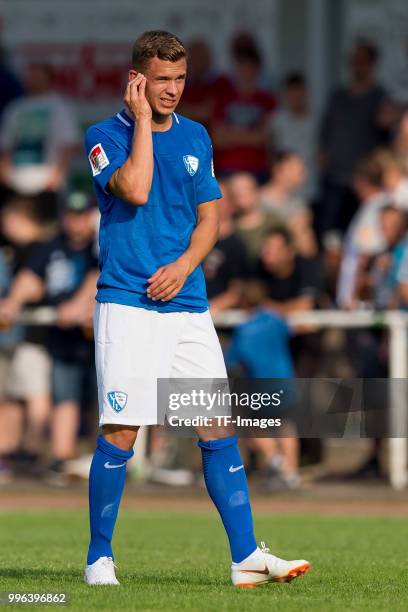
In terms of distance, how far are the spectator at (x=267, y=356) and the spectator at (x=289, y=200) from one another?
47.7 inches

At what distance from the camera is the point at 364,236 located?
46.5 ft

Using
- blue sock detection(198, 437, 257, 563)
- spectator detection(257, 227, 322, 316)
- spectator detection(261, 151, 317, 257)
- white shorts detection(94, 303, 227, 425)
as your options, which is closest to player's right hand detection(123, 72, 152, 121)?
white shorts detection(94, 303, 227, 425)

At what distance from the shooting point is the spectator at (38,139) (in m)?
16.4

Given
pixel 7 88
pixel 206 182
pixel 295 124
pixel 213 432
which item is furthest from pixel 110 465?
pixel 7 88

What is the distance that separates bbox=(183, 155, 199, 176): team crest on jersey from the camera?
22.7ft

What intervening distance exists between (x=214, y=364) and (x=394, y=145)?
27.4 feet

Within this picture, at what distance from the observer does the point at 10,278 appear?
48.4 feet

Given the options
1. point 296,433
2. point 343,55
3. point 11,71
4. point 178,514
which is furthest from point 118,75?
point 296,433

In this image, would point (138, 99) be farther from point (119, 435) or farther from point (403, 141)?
point (403, 141)

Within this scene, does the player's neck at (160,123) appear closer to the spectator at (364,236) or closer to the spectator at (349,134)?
the spectator at (364,236)

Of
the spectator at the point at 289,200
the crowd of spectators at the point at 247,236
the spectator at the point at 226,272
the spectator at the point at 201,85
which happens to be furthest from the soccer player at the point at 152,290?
the spectator at the point at 201,85

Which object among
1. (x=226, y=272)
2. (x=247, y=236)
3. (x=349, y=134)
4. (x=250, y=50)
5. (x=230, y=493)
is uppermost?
(x=250, y=50)

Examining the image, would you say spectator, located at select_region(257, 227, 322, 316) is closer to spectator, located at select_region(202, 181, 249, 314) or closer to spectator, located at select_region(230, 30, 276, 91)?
spectator, located at select_region(202, 181, 249, 314)

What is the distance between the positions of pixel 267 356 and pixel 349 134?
3234 millimetres
